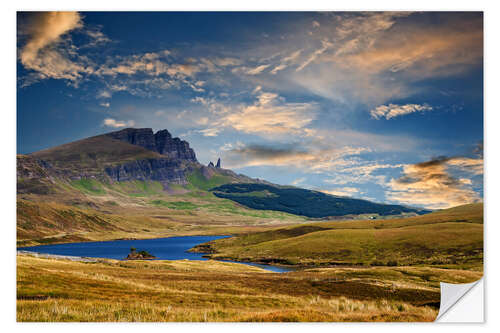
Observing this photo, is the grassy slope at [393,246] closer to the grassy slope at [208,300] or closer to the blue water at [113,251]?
the blue water at [113,251]

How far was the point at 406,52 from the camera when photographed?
1045 inches

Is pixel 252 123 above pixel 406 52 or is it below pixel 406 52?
below

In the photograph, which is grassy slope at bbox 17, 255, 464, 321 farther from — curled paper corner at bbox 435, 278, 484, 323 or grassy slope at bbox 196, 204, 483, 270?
grassy slope at bbox 196, 204, 483, 270

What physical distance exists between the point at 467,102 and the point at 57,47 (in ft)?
102

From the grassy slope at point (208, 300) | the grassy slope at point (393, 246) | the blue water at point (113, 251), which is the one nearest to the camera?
the grassy slope at point (208, 300)

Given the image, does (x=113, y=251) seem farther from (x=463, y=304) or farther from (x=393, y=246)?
(x=463, y=304)

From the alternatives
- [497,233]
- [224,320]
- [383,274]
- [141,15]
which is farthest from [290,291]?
[141,15]

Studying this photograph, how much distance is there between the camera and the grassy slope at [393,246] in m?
53.4

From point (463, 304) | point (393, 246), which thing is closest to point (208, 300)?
point (463, 304)

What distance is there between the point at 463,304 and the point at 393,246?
48.9 metres

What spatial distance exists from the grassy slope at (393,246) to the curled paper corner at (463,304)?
2553 cm

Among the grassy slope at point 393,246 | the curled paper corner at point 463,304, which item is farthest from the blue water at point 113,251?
the curled paper corner at point 463,304

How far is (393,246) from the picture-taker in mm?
66625

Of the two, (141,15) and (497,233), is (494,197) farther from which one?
(141,15)
